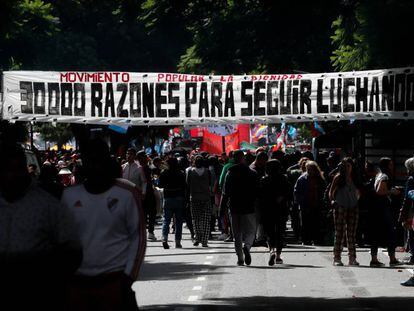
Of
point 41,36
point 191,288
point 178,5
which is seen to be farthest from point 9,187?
point 41,36

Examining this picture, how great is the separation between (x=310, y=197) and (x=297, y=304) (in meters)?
10.3

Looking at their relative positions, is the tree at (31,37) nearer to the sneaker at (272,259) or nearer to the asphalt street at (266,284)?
the asphalt street at (266,284)

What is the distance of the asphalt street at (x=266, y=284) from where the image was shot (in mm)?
14139

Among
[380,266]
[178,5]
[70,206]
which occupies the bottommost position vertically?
[380,266]

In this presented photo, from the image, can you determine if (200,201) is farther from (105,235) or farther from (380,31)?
(105,235)

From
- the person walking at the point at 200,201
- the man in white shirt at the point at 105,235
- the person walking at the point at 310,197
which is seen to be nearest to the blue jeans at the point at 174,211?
the person walking at the point at 200,201

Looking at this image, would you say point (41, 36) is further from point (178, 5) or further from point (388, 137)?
point (178, 5)

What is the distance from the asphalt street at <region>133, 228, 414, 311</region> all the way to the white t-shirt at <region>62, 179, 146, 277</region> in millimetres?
5309

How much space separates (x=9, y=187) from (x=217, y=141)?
36.5m

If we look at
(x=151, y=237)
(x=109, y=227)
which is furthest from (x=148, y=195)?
(x=109, y=227)

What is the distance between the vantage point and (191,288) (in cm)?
1589

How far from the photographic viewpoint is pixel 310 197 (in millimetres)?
24344

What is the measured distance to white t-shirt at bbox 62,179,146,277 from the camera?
825 centimetres

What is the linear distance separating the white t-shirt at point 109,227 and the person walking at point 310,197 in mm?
15836
